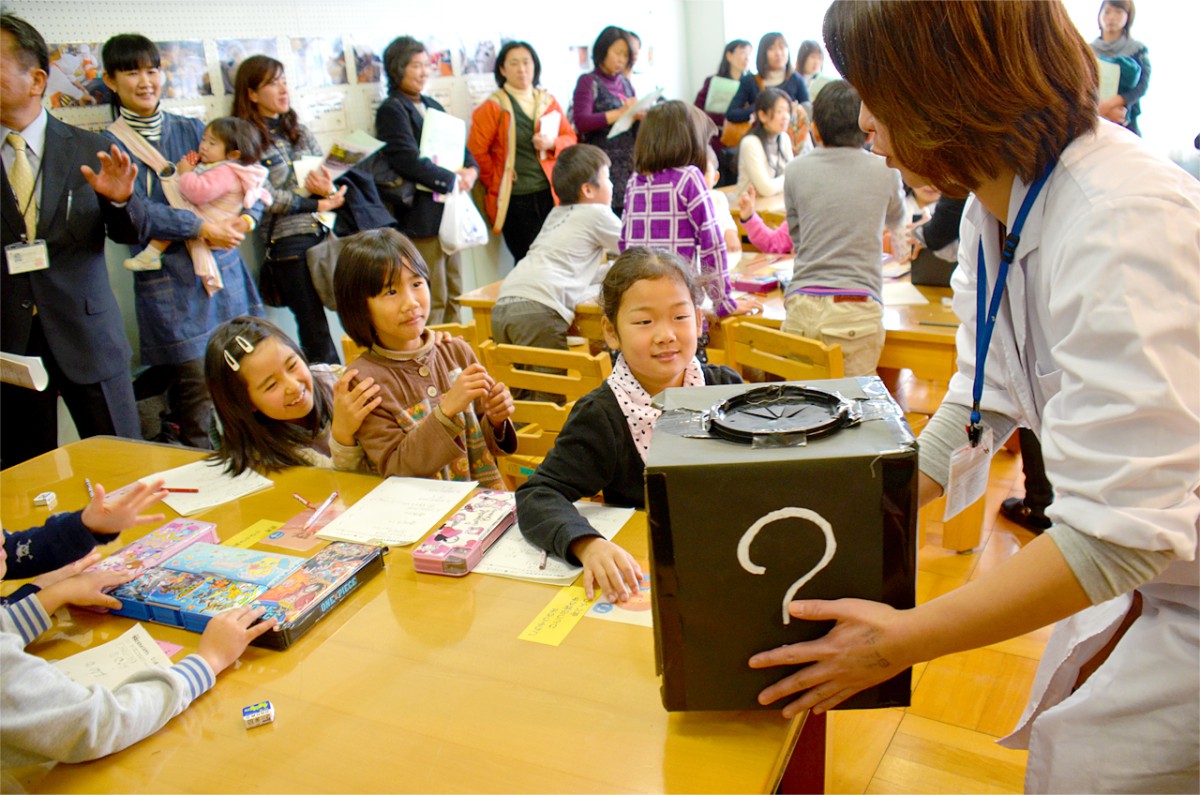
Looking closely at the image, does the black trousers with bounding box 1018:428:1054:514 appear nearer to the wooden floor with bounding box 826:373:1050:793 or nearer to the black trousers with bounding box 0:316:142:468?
the wooden floor with bounding box 826:373:1050:793

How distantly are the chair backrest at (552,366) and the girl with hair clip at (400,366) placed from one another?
26 cm

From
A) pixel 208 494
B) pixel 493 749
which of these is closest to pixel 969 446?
pixel 493 749

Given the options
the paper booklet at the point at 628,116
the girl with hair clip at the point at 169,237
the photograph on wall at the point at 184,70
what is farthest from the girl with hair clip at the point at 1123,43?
the girl with hair clip at the point at 169,237

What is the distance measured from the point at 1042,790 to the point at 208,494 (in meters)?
1.55

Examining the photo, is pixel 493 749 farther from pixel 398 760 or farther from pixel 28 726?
pixel 28 726

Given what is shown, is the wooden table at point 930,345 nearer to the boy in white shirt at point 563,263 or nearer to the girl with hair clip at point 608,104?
the boy in white shirt at point 563,263

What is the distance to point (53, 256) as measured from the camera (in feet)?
8.59

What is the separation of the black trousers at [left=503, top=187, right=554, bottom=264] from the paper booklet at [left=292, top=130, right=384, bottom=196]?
1.14 metres

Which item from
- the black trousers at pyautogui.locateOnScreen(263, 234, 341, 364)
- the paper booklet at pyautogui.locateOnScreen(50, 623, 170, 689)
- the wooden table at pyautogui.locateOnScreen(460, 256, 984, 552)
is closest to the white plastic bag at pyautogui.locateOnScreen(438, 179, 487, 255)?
the black trousers at pyautogui.locateOnScreen(263, 234, 341, 364)

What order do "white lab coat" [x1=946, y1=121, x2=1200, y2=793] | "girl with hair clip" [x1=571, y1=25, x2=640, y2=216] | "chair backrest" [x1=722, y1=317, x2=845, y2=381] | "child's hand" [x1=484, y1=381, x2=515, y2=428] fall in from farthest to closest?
"girl with hair clip" [x1=571, y1=25, x2=640, y2=216] → "chair backrest" [x1=722, y1=317, x2=845, y2=381] → "child's hand" [x1=484, y1=381, x2=515, y2=428] → "white lab coat" [x1=946, y1=121, x2=1200, y2=793]

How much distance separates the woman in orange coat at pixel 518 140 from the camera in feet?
16.3

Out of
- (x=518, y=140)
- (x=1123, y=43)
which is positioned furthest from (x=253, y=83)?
(x=1123, y=43)

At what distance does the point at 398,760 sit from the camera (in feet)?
3.24

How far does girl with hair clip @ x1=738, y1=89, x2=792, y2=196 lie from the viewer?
472 centimetres
